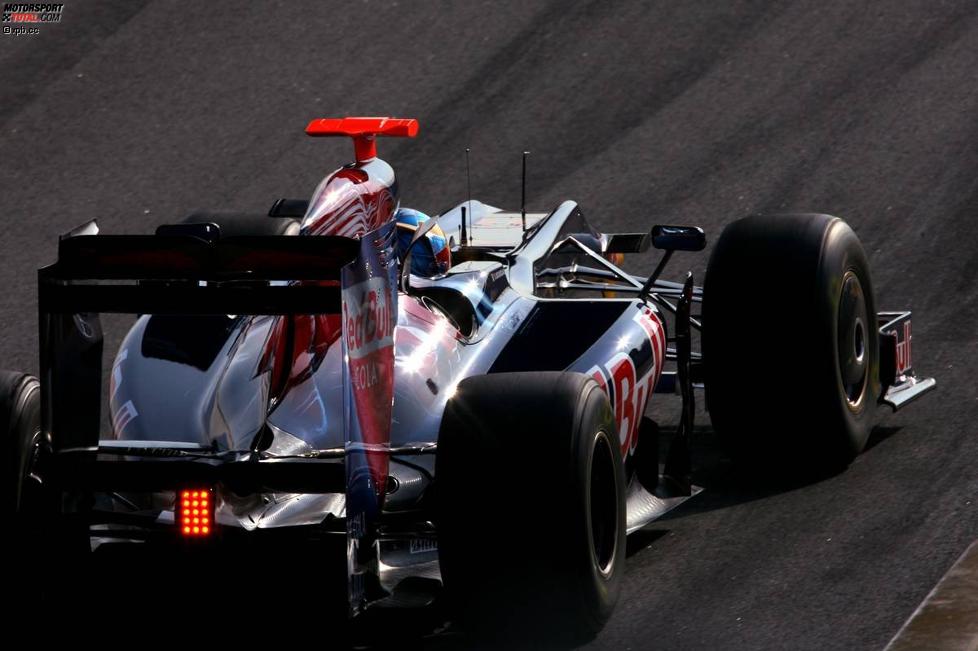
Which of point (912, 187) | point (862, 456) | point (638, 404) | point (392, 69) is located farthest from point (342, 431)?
point (392, 69)

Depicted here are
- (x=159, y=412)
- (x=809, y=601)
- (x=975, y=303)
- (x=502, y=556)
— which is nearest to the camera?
(x=502, y=556)

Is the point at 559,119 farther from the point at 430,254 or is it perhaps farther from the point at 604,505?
the point at 604,505

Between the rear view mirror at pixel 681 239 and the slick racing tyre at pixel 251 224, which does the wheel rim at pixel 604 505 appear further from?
the slick racing tyre at pixel 251 224

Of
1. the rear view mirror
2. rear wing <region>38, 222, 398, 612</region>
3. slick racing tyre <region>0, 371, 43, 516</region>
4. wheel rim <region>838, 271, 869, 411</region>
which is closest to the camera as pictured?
rear wing <region>38, 222, 398, 612</region>

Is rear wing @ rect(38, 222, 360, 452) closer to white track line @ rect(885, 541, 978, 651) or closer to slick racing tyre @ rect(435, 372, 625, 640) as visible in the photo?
slick racing tyre @ rect(435, 372, 625, 640)

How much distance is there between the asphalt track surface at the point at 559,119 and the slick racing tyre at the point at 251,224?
142 cm

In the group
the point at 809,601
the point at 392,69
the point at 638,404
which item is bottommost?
the point at 809,601

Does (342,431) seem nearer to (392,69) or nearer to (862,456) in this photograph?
(862,456)

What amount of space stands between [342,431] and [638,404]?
1.40 metres

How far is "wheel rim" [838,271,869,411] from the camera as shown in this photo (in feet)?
23.8

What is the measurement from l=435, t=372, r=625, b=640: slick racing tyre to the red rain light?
0.71 m

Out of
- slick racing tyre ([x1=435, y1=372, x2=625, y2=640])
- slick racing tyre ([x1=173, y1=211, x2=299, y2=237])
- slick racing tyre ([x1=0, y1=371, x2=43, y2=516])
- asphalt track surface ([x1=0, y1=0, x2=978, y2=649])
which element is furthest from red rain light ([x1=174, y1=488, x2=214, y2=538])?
slick racing tyre ([x1=173, y1=211, x2=299, y2=237])

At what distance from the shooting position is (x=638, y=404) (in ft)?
21.9

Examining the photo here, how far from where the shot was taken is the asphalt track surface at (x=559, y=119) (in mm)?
10477
